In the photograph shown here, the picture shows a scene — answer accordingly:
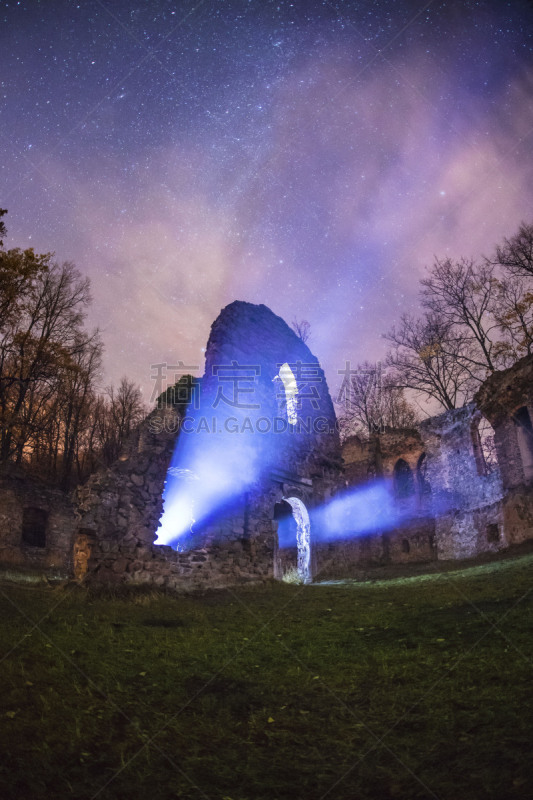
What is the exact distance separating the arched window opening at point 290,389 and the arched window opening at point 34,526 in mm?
12547

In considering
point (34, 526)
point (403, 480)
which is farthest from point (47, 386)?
point (403, 480)

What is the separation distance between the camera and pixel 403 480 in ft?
91.6

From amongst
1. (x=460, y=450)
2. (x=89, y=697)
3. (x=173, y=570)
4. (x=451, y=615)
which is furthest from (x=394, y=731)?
(x=460, y=450)

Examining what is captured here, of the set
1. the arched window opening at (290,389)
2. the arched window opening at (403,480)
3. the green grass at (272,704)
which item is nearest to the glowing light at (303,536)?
the arched window opening at (290,389)

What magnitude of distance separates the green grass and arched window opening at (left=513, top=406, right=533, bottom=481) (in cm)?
1104

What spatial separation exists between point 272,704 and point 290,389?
46.8 ft

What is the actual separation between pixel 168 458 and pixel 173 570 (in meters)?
2.82

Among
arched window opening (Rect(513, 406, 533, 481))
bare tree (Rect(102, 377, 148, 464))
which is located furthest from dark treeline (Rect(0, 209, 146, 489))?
arched window opening (Rect(513, 406, 533, 481))

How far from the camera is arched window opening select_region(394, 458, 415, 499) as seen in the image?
27266 millimetres

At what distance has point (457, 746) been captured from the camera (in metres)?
3.58

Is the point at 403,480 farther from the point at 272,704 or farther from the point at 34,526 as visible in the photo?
the point at 272,704

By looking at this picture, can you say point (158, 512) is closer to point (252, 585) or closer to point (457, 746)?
point (252, 585)

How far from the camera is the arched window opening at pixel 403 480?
89.5 feet

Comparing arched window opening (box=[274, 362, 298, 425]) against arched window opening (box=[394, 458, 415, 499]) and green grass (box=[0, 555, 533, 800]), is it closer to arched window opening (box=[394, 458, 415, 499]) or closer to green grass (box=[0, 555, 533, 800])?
green grass (box=[0, 555, 533, 800])
